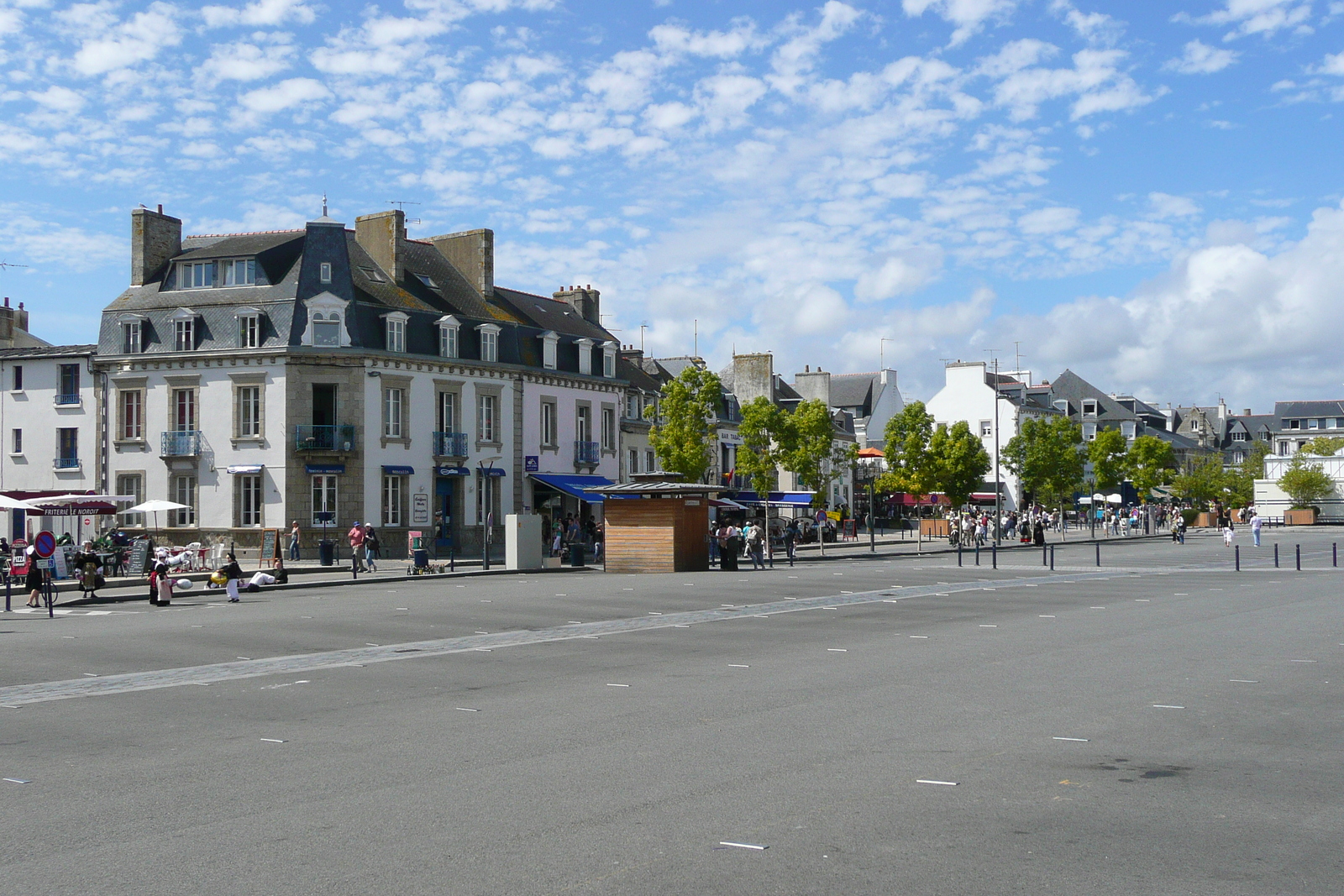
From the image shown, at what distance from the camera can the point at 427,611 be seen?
2164 centimetres

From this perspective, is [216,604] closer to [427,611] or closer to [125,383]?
[427,611]

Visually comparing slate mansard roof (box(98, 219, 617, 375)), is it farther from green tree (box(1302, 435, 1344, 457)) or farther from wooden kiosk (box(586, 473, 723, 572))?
green tree (box(1302, 435, 1344, 457))

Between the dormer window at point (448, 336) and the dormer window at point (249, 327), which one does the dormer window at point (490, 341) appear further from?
the dormer window at point (249, 327)

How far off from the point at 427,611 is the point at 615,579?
10307 mm

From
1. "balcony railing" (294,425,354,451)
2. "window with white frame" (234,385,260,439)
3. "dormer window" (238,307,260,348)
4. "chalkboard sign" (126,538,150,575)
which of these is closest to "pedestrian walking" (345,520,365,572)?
"chalkboard sign" (126,538,150,575)

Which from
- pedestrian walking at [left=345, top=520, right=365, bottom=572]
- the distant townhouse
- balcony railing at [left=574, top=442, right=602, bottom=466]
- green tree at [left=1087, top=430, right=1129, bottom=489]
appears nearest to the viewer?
pedestrian walking at [left=345, top=520, right=365, bottom=572]

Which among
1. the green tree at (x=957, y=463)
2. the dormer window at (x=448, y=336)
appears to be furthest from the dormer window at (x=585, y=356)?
the green tree at (x=957, y=463)

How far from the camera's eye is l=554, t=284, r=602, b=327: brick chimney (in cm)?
5728

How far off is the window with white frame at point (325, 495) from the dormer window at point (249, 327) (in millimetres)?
5269

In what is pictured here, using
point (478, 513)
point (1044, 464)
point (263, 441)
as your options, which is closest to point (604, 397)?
point (478, 513)

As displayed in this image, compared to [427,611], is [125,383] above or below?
above

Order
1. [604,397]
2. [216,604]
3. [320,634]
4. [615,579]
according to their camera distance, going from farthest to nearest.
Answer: [604,397]
[615,579]
[216,604]
[320,634]

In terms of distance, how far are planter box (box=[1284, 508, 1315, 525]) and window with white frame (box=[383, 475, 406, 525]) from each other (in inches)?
2739

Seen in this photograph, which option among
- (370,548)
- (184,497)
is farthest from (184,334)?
(370,548)
